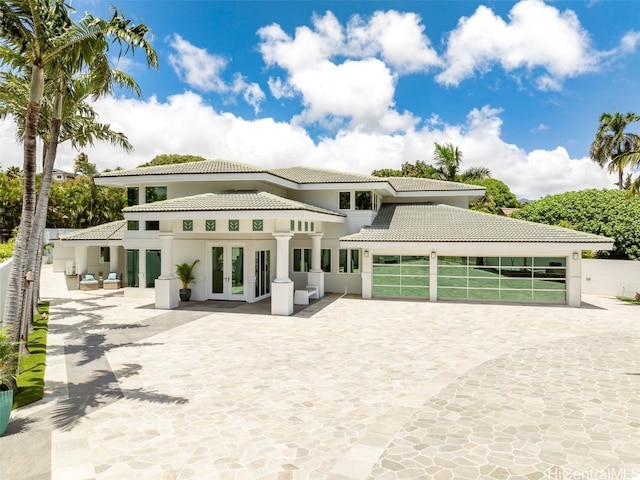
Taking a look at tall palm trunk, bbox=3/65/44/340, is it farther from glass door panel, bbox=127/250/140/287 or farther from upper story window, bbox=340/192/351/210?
upper story window, bbox=340/192/351/210

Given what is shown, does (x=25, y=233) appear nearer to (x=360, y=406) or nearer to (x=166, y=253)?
(x=360, y=406)

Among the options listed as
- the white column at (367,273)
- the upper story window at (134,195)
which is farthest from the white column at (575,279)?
the upper story window at (134,195)

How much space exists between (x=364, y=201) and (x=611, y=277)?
16.4 meters

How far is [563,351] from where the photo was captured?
39.8 ft

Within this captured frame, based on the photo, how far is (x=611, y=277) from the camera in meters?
25.1

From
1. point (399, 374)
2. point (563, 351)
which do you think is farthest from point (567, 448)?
point (563, 351)

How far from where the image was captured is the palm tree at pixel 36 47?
922 centimetres

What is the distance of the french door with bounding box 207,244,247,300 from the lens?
21.1 m

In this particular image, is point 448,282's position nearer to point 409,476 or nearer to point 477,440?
point 477,440

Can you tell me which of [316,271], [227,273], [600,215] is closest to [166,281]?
[227,273]

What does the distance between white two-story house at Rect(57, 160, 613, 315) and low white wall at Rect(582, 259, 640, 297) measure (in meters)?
6.39

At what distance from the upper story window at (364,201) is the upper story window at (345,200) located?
0.50 meters

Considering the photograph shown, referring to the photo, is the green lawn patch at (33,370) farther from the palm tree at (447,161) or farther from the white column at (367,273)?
the palm tree at (447,161)

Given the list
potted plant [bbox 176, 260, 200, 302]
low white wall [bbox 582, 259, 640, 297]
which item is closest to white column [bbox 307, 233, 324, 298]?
potted plant [bbox 176, 260, 200, 302]
